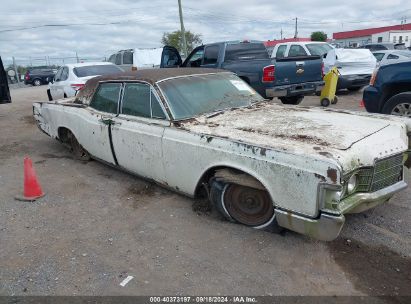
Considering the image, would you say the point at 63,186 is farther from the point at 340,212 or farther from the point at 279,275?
the point at 340,212

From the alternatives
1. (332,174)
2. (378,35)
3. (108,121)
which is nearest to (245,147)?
(332,174)

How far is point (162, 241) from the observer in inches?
143

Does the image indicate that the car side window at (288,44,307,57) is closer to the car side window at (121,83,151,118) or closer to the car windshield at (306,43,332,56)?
the car windshield at (306,43,332,56)

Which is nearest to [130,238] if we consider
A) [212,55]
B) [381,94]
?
[381,94]

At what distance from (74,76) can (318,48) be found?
27.1 feet

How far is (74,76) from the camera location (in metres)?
10.6

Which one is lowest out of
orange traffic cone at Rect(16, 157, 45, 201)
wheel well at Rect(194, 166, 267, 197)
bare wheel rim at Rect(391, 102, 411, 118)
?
orange traffic cone at Rect(16, 157, 45, 201)

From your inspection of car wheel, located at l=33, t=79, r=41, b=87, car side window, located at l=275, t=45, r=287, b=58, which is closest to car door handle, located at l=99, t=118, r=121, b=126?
car side window, located at l=275, t=45, r=287, b=58

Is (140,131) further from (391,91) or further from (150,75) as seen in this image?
(391,91)

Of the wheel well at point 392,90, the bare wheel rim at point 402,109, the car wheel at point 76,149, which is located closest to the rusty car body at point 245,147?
the car wheel at point 76,149

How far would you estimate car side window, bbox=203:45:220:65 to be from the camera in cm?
960

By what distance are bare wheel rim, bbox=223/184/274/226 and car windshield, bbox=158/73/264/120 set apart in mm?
1050

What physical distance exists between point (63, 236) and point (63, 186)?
1515 millimetres

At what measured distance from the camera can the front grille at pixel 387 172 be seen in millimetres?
3276
